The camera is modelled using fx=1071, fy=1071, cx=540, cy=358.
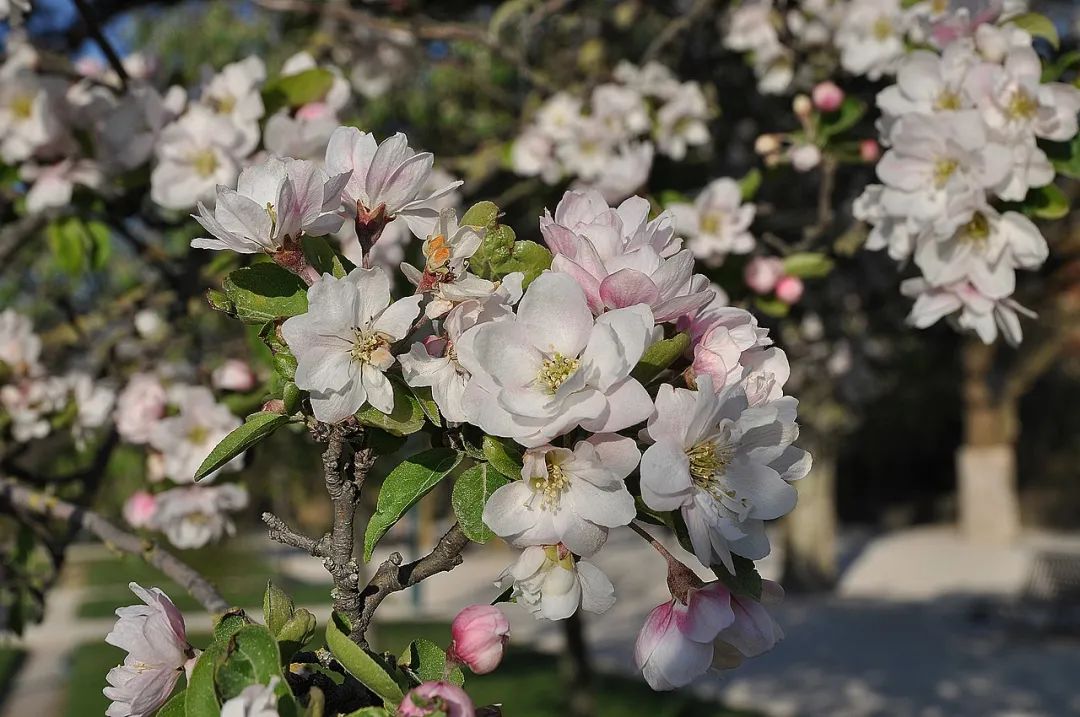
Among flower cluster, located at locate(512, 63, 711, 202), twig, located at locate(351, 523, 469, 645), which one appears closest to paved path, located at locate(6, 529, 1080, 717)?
flower cluster, located at locate(512, 63, 711, 202)

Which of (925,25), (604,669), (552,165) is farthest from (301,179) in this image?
(604,669)

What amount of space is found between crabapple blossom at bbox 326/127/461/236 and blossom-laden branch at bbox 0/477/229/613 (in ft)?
1.28

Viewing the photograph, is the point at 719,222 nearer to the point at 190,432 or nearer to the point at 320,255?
the point at 190,432

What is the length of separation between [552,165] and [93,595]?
12458mm

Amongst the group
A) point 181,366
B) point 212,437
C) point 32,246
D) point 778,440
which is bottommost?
point 32,246

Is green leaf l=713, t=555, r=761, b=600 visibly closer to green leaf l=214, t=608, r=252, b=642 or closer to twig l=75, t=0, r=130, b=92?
green leaf l=214, t=608, r=252, b=642

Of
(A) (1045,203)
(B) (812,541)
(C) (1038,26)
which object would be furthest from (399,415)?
(B) (812,541)

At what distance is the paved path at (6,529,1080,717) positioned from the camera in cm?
712

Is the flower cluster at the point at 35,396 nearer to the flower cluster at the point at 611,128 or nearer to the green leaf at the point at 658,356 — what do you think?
the flower cluster at the point at 611,128

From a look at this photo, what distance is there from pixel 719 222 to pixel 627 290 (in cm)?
124

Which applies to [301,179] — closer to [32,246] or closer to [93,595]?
[32,246]

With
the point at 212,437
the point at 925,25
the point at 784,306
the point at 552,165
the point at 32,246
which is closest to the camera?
the point at 925,25

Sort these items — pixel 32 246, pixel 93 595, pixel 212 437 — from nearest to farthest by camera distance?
pixel 212 437 → pixel 32 246 → pixel 93 595

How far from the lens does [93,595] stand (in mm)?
13336
